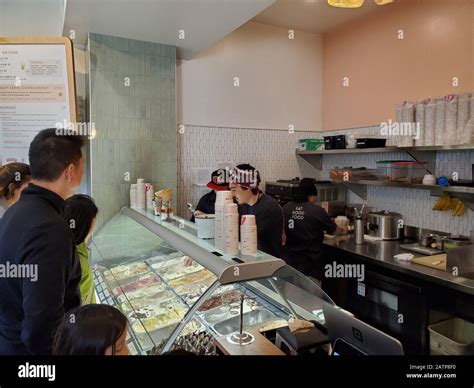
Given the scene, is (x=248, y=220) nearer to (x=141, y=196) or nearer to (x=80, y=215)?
(x=80, y=215)

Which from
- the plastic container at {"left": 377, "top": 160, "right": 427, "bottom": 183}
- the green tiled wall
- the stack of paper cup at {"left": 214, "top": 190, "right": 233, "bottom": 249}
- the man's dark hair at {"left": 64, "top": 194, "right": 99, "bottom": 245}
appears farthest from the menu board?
the plastic container at {"left": 377, "top": 160, "right": 427, "bottom": 183}

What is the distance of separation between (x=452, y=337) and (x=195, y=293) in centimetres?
208

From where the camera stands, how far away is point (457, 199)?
302 cm

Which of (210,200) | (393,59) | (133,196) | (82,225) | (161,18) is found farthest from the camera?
(393,59)

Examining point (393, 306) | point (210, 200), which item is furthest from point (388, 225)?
point (210, 200)

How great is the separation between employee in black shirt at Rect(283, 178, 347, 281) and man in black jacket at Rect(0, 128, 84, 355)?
6.60 feet

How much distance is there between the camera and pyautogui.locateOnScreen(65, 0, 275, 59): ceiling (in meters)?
2.33

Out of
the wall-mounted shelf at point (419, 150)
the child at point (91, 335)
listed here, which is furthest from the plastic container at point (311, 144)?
the child at point (91, 335)

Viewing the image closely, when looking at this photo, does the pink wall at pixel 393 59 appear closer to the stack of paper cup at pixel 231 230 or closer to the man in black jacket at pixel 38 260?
the stack of paper cup at pixel 231 230

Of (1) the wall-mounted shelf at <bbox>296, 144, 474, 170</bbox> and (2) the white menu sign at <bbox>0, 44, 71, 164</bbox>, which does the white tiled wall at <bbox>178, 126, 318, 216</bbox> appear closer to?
(1) the wall-mounted shelf at <bbox>296, 144, 474, 170</bbox>

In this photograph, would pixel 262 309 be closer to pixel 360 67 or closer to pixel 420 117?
pixel 420 117

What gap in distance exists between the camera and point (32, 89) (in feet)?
8.07

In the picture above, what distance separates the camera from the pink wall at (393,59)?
3.00 m

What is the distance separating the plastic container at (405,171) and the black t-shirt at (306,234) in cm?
78
